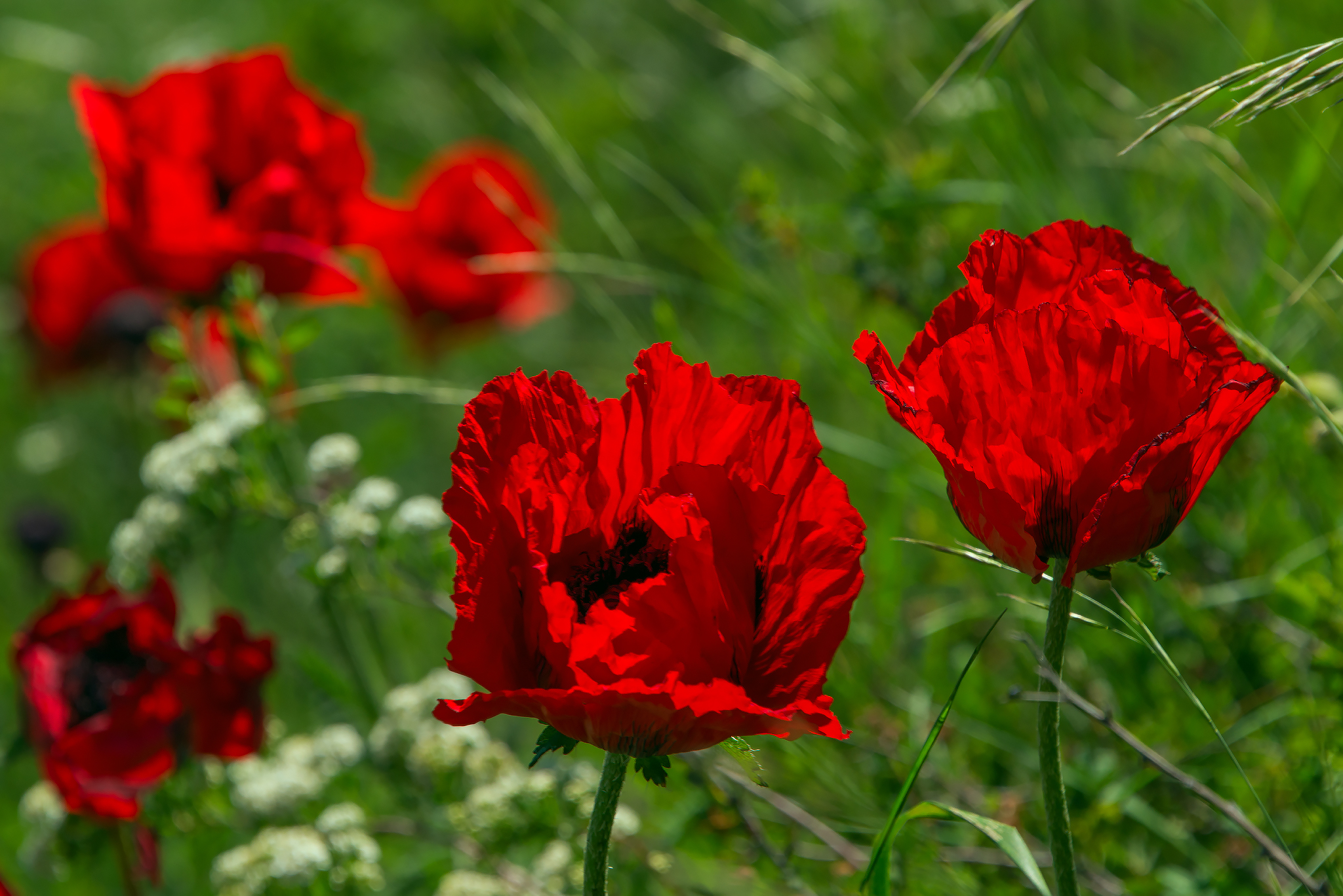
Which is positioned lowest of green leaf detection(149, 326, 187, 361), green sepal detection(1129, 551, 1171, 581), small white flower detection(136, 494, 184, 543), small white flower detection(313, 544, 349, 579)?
small white flower detection(136, 494, 184, 543)

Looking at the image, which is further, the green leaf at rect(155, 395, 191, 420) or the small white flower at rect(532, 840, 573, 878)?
the green leaf at rect(155, 395, 191, 420)

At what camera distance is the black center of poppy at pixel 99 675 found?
0.98 meters

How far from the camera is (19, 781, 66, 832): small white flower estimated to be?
3.19ft

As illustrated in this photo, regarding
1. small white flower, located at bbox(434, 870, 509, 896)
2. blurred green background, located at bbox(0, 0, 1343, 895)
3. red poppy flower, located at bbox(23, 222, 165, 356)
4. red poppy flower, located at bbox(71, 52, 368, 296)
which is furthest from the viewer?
red poppy flower, located at bbox(23, 222, 165, 356)

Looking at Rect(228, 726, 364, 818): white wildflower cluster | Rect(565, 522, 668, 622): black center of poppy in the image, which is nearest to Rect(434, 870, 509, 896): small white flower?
Rect(228, 726, 364, 818): white wildflower cluster

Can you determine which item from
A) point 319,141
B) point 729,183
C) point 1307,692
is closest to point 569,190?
point 729,183

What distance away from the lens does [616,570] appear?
0.54 metres

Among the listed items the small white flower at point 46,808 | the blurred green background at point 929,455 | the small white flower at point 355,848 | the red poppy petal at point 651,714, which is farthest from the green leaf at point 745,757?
the small white flower at point 46,808

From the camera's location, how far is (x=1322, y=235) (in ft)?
4.33

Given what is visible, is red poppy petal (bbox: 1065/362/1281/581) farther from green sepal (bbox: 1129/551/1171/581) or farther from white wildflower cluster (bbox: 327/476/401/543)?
white wildflower cluster (bbox: 327/476/401/543)

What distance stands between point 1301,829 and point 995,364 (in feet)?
1.74

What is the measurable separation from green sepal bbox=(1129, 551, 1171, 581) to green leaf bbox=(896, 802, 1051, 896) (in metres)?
0.11

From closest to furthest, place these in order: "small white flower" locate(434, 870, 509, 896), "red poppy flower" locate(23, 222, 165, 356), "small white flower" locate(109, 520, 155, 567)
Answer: "small white flower" locate(434, 870, 509, 896) < "small white flower" locate(109, 520, 155, 567) < "red poppy flower" locate(23, 222, 165, 356)

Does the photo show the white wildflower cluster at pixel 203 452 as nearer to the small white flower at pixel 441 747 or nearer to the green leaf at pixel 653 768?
the small white flower at pixel 441 747
